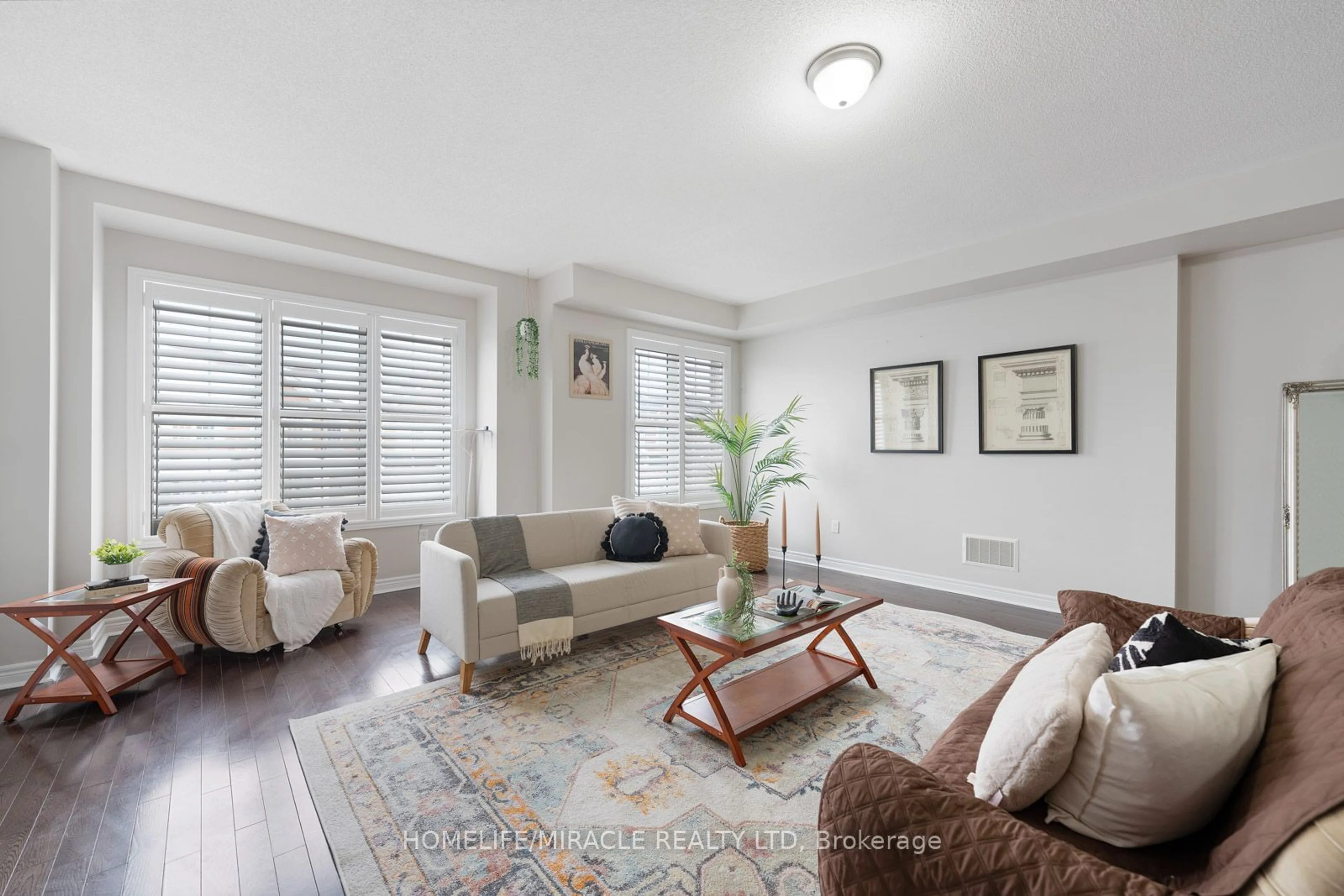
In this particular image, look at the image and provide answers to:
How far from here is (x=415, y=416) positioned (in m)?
4.83

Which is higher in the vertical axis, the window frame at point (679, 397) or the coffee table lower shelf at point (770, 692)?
the window frame at point (679, 397)

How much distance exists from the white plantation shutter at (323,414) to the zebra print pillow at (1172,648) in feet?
15.8

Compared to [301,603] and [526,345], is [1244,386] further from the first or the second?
[301,603]

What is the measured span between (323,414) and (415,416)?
691 millimetres

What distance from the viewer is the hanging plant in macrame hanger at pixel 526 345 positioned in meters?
4.93

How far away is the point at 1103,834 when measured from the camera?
1.01 m

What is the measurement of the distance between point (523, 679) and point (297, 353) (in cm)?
313

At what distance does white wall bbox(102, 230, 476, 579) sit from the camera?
355 cm

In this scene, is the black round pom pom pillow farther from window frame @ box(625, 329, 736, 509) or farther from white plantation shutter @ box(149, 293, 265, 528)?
white plantation shutter @ box(149, 293, 265, 528)

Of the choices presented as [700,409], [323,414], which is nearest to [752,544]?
[700,409]

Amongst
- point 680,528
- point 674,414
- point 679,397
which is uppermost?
point 679,397

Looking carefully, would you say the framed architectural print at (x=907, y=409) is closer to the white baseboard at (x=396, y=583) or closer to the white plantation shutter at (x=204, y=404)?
the white baseboard at (x=396, y=583)

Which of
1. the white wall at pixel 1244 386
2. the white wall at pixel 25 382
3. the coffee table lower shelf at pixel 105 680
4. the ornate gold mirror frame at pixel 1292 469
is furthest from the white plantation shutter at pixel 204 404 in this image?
the ornate gold mirror frame at pixel 1292 469

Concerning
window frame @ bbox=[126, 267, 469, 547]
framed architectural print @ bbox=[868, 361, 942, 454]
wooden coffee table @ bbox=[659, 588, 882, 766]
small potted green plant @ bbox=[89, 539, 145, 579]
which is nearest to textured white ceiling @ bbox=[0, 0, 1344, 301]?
window frame @ bbox=[126, 267, 469, 547]
